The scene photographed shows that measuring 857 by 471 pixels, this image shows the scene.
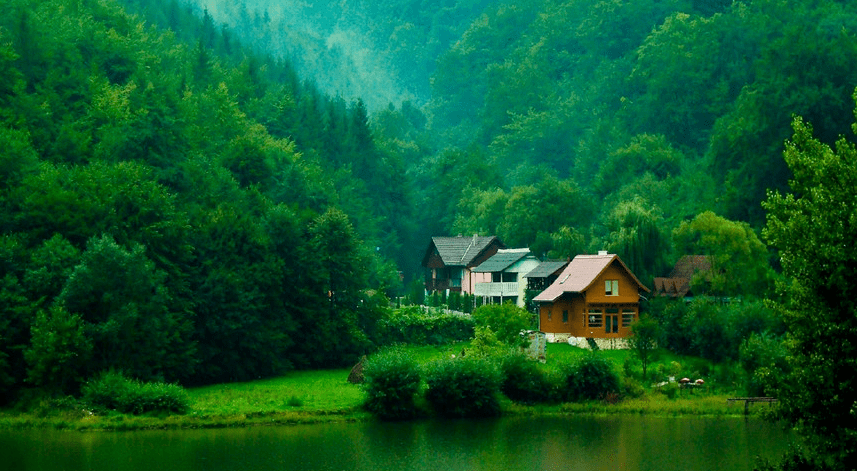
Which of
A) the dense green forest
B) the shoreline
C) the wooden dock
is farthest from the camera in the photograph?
the dense green forest

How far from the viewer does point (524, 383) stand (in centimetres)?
5175

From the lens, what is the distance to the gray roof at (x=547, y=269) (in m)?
79.3

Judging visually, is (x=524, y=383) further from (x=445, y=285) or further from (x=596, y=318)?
(x=445, y=285)

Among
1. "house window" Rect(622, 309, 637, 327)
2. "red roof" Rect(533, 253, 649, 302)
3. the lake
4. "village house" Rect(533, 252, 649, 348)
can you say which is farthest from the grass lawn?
"house window" Rect(622, 309, 637, 327)

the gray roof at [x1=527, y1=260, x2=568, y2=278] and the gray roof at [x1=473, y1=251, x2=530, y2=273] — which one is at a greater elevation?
the gray roof at [x1=473, y1=251, x2=530, y2=273]

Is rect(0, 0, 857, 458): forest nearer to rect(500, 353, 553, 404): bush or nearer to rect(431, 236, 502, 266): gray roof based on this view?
rect(431, 236, 502, 266): gray roof

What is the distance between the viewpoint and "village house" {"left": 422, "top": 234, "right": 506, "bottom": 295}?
3812 inches

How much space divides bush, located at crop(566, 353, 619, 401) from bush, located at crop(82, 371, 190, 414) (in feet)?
49.9

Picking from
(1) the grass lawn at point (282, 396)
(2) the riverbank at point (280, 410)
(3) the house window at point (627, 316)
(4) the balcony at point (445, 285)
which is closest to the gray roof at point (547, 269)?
(3) the house window at point (627, 316)

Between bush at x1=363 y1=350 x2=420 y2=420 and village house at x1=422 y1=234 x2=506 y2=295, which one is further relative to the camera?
village house at x1=422 y1=234 x2=506 y2=295

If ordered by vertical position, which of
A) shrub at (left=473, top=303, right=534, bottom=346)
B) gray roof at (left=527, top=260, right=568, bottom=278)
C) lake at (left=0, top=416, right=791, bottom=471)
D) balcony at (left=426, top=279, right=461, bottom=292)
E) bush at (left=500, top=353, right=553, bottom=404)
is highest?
balcony at (left=426, top=279, right=461, bottom=292)

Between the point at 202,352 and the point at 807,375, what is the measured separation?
38.6m

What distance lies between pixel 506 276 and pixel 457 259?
32.1 feet

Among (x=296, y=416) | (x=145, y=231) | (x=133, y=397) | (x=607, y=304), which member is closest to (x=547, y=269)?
(x=607, y=304)
